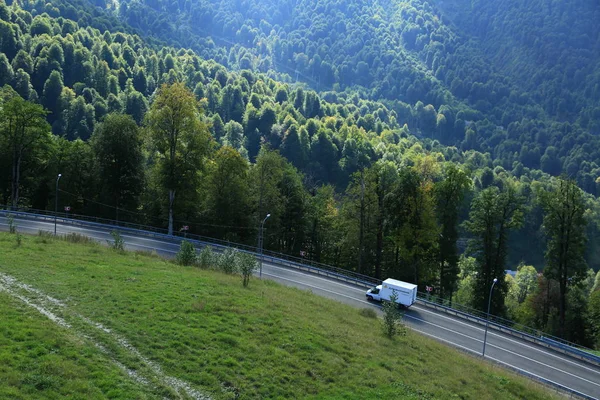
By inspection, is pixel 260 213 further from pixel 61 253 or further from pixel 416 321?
pixel 61 253

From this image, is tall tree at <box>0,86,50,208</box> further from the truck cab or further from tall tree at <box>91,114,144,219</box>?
the truck cab

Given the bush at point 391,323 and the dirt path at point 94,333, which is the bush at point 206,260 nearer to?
the bush at point 391,323

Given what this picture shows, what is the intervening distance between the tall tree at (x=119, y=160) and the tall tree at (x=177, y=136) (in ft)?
13.7

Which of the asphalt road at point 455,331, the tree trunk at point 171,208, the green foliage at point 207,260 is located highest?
the tree trunk at point 171,208

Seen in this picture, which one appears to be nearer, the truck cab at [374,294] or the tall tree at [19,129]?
the truck cab at [374,294]

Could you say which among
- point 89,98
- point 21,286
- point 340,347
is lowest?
point 340,347

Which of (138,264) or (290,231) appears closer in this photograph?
(138,264)

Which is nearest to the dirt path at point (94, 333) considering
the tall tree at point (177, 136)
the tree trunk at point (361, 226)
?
the tall tree at point (177, 136)

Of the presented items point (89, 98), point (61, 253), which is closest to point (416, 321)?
point (61, 253)

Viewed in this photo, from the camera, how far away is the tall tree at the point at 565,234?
4762 centimetres

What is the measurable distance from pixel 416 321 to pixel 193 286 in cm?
2042

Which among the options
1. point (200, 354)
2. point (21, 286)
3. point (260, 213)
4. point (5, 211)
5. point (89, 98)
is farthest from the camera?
point (89, 98)

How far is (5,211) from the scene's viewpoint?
53.0 meters

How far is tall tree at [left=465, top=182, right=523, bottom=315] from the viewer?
167ft
